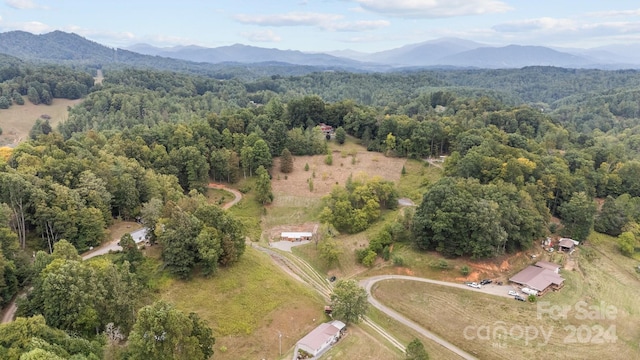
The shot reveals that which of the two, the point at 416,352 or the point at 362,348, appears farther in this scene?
the point at 362,348

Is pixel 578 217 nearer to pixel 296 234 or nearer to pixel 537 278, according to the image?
pixel 537 278

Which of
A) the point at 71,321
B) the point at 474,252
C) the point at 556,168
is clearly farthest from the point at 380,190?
the point at 71,321

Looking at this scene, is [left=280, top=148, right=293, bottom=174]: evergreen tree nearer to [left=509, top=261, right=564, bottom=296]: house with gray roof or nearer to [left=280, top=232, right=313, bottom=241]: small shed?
[left=280, top=232, right=313, bottom=241]: small shed

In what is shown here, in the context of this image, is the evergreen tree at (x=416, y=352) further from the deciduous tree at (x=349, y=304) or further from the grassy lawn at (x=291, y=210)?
the grassy lawn at (x=291, y=210)

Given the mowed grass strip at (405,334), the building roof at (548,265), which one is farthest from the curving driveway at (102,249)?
the building roof at (548,265)

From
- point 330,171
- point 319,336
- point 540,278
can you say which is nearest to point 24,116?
point 330,171
